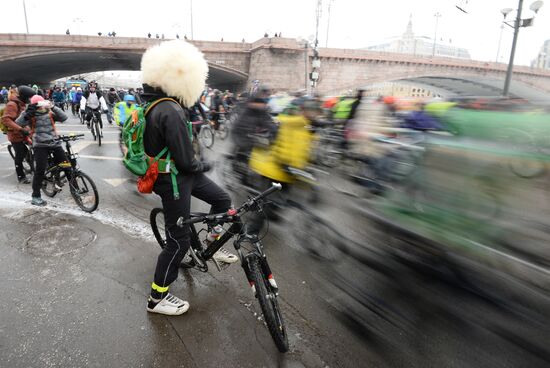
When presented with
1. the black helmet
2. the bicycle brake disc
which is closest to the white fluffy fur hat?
the bicycle brake disc

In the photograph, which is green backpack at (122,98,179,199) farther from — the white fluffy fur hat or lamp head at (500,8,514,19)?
lamp head at (500,8,514,19)

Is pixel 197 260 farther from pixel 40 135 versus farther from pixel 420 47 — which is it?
pixel 420 47

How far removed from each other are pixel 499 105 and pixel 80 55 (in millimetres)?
37372

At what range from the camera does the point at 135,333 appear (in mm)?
2504

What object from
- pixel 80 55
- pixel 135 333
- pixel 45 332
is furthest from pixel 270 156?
pixel 80 55

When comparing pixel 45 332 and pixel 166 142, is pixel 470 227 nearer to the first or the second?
pixel 166 142

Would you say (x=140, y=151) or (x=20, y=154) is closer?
(x=140, y=151)

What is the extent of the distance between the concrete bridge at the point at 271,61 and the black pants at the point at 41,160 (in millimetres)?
27881

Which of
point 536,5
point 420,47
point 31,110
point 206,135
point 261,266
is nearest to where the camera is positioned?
point 261,266

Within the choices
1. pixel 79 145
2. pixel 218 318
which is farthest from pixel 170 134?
pixel 79 145

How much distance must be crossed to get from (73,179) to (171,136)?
3.61 metres

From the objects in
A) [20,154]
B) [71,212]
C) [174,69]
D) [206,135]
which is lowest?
[71,212]

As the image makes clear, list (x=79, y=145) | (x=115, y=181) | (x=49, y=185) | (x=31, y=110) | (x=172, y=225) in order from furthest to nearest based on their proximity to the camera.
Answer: (x=79, y=145), (x=115, y=181), (x=49, y=185), (x=31, y=110), (x=172, y=225)

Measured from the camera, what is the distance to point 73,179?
503 centimetres
